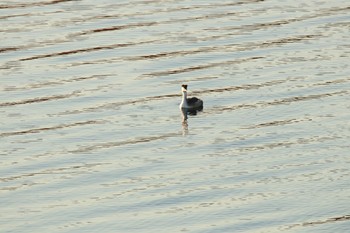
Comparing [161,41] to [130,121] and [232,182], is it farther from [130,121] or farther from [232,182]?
[232,182]

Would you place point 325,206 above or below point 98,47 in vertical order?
below

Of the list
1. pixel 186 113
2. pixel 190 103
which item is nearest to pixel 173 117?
pixel 186 113

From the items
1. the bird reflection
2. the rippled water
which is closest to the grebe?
the bird reflection

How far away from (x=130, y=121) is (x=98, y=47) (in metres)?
7.28

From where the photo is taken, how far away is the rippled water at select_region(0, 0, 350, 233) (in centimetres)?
2666

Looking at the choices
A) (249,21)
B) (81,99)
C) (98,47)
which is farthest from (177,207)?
(249,21)

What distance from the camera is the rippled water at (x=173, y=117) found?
26.7 meters

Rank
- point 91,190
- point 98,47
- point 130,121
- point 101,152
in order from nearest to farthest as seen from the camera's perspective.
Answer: point 91,190
point 101,152
point 130,121
point 98,47

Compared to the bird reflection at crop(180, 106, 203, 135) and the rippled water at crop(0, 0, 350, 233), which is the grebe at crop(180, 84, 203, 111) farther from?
the rippled water at crop(0, 0, 350, 233)

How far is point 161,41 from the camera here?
40.0m

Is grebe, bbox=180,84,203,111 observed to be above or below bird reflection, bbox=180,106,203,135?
above

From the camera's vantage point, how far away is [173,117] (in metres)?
33.4

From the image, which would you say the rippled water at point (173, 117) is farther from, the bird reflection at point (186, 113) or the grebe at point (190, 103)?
the grebe at point (190, 103)

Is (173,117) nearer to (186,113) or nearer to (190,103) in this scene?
(186,113)
